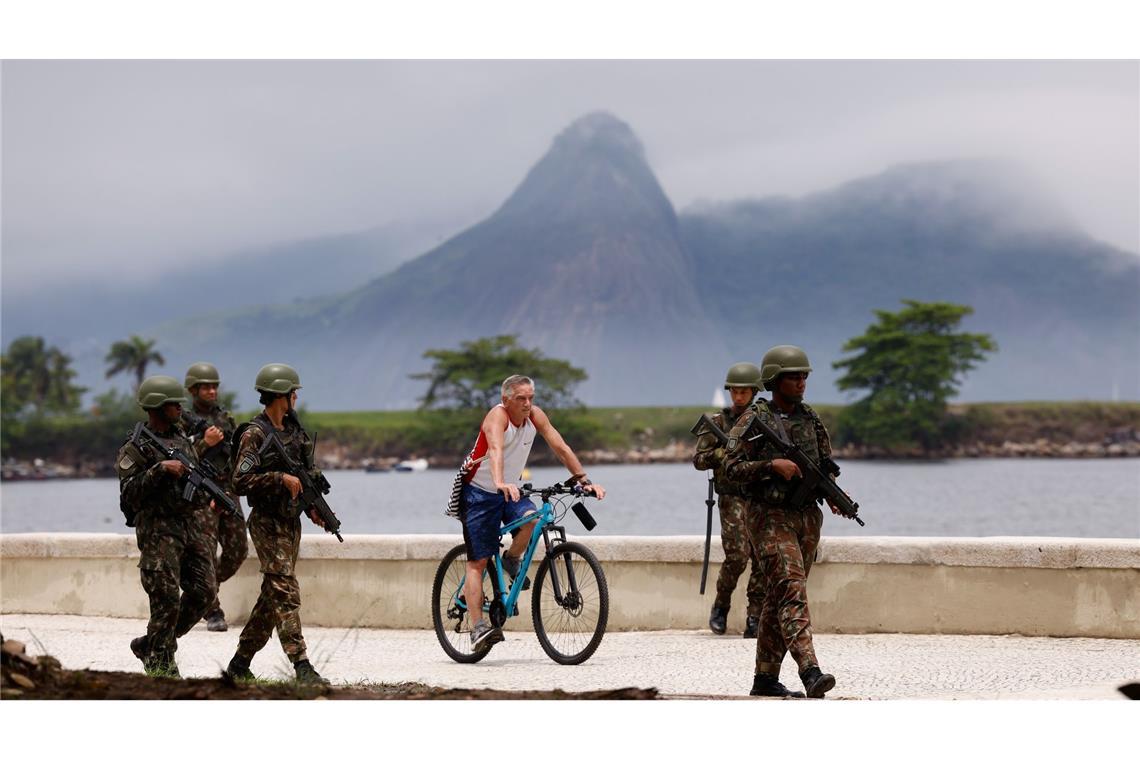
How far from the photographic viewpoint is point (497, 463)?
1028cm

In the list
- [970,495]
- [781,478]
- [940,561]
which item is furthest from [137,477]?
[970,495]

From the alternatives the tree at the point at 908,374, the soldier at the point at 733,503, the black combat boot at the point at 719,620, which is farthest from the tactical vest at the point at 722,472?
the tree at the point at 908,374

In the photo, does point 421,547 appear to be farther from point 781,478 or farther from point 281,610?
point 781,478

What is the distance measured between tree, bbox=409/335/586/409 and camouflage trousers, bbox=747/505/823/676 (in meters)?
131

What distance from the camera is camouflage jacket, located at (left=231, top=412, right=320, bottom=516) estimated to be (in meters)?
8.77

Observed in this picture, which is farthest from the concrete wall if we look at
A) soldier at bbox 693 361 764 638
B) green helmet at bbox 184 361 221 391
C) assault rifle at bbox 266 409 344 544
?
assault rifle at bbox 266 409 344 544

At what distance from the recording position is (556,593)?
10477 mm

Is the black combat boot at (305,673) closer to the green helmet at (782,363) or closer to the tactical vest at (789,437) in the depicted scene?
the tactical vest at (789,437)

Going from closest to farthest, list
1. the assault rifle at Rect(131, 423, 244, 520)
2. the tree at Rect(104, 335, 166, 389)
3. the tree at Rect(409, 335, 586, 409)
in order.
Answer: the assault rifle at Rect(131, 423, 244, 520)
the tree at Rect(409, 335, 586, 409)
the tree at Rect(104, 335, 166, 389)

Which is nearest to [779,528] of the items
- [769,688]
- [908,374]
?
[769,688]

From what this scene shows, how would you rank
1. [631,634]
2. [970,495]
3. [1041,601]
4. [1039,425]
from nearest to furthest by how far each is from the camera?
1. [1041,601]
2. [631,634]
3. [970,495]
4. [1039,425]

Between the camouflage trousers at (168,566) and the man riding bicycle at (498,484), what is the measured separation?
72.5 inches

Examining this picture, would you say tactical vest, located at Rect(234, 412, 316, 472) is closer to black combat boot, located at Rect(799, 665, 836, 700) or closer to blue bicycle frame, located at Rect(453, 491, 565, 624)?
blue bicycle frame, located at Rect(453, 491, 565, 624)

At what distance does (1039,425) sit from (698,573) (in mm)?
151945
